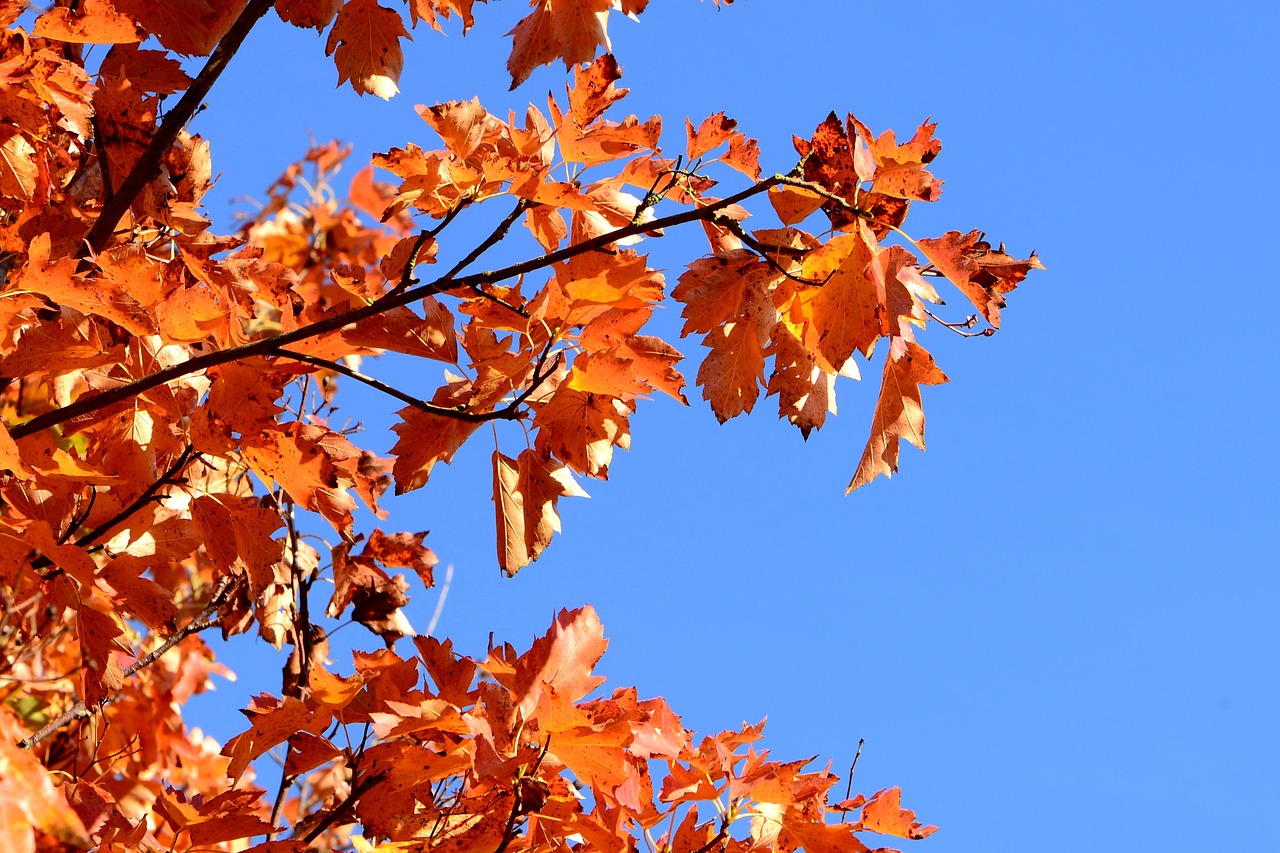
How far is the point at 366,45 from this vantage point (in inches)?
81.8

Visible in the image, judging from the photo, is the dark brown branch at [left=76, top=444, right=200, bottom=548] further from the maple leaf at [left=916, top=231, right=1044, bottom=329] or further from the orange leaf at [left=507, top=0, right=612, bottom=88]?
the maple leaf at [left=916, top=231, right=1044, bottom=329]

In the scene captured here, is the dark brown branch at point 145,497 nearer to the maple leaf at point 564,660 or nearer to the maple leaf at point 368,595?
the maple leaf at point 564,660

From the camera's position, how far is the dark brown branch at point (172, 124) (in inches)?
75.5

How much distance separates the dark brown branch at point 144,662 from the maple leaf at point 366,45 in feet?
4.02

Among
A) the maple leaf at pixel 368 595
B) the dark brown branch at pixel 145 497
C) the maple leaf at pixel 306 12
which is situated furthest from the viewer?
the maple leaf at pixel 368 595

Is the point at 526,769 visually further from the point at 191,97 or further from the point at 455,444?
the point at 191,97

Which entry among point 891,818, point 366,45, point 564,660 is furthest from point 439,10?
point 891,818

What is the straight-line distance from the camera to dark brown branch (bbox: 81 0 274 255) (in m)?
1.92

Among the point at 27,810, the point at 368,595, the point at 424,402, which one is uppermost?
the point at 368,595

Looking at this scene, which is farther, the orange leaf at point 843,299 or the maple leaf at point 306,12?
the maple leaf at point 306,12

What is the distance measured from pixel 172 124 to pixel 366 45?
40 centimetres

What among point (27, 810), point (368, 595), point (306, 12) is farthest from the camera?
point (368, 595)

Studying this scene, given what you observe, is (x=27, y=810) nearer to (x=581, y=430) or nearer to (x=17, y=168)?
(x=581, y=430)

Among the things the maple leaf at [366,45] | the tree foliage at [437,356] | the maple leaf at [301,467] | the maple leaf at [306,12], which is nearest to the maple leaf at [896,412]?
the tree foliage at [437,356]
